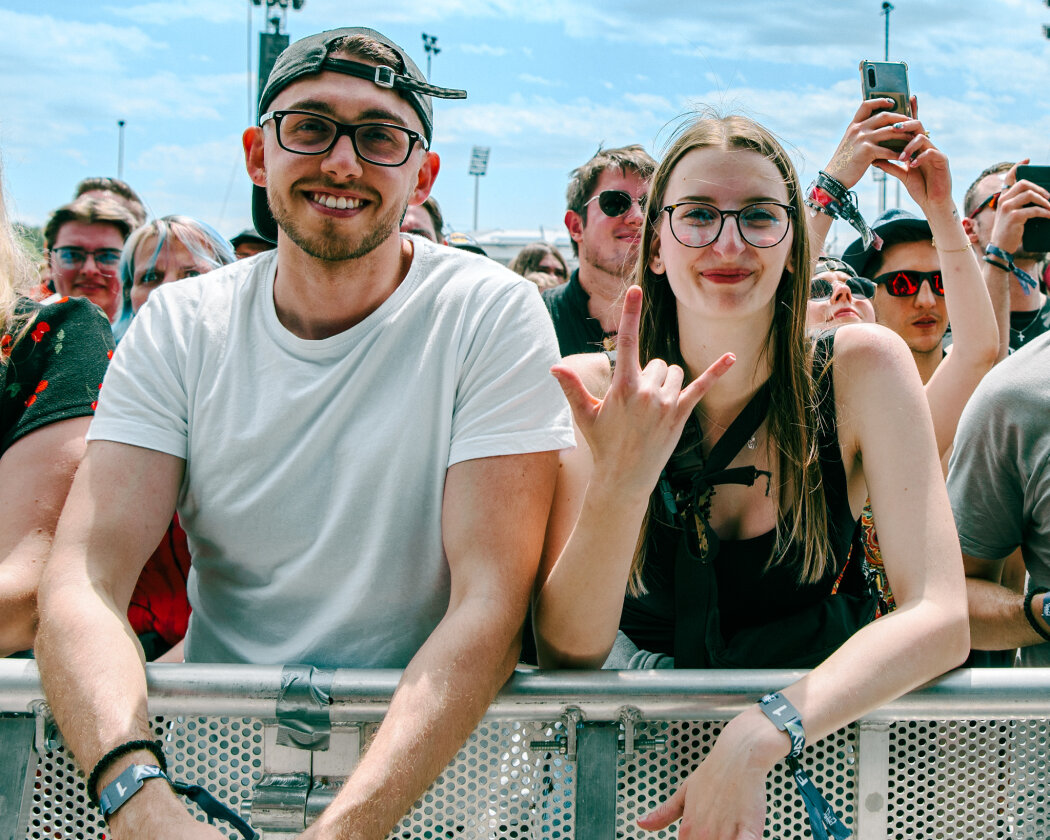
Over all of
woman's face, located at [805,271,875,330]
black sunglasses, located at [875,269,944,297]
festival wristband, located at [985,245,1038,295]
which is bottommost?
woman's face, located at [805,271,875,330]

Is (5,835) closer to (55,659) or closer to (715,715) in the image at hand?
(55,659)

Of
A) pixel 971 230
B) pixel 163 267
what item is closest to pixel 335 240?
pixel 163 267


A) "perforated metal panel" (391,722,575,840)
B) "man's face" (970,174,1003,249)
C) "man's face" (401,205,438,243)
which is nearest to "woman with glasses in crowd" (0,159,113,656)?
"perforated metal panel" (391,722,575,840)

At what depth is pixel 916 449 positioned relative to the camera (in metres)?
1.86

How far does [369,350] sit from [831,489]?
3.61 feet

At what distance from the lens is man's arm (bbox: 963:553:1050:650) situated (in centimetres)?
200

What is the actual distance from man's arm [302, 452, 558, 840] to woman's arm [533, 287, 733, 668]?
11 cm

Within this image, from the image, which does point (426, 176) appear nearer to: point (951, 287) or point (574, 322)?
point (951, 287)

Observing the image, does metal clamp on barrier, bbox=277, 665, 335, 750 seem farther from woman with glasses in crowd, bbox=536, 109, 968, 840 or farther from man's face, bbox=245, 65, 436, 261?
man's face, bbox=245, 65, 436, 261

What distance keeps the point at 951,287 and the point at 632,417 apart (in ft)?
5.58

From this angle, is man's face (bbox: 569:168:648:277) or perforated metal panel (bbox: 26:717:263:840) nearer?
perforated metal panel (bbox: 26:717:263:840)

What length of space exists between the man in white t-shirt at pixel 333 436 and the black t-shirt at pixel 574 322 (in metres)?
2.19

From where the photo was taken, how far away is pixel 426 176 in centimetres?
242

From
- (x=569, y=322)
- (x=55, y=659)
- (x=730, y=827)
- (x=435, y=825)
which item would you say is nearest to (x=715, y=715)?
(x=730, y=827)
